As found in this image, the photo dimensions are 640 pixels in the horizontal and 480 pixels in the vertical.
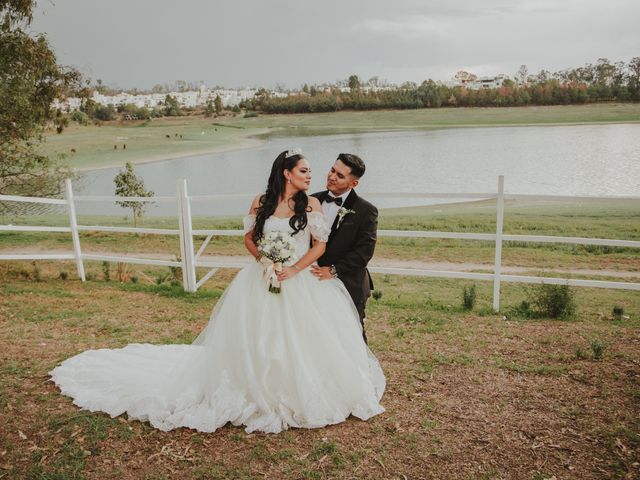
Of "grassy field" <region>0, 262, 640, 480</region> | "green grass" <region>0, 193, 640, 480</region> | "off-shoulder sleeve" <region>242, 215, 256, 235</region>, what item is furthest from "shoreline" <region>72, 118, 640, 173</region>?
"off-shoulder sleeve" <region>242, 215, 256, 235</region>

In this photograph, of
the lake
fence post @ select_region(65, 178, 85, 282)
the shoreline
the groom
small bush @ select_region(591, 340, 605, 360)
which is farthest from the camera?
the shoreline

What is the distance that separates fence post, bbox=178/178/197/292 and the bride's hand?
3.89 meters

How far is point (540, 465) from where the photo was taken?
342 cm

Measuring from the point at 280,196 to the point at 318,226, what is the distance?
37cm

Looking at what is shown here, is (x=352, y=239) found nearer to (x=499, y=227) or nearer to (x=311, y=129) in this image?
(x=499, y=227)

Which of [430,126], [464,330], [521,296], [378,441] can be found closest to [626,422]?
[378,441]

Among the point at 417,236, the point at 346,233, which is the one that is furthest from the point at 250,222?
the point at 417,236

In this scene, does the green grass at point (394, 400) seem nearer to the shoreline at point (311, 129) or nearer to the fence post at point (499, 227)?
the fence post at point (499, 227)

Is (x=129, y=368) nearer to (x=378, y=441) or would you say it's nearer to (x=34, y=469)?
(x=34, y=469)

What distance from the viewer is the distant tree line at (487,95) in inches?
2997

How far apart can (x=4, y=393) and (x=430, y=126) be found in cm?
7846

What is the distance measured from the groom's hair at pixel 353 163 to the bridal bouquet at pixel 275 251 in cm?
71

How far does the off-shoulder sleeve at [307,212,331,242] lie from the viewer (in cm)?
407

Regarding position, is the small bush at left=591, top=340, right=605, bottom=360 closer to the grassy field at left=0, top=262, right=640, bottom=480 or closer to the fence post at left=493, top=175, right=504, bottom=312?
the grassy field at left=0, top=262, right=640, bottom=480
